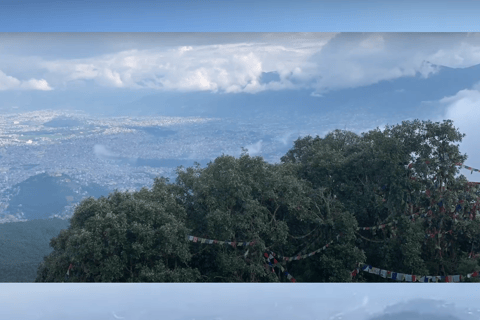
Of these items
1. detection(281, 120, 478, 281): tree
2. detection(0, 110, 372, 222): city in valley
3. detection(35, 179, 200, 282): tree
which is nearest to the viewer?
detection(35, 179, 200, 282): tree

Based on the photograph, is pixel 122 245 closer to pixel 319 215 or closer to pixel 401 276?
pixel 319 215

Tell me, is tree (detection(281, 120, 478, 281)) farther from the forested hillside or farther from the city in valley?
the city in valley

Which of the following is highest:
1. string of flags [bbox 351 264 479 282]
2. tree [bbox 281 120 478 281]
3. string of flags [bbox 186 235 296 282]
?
tree [bbox 281 120 478 281]

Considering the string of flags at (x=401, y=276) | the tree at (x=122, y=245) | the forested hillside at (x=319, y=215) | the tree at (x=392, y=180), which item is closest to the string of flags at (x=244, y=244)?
the forested hillside at (x=319, y=215)

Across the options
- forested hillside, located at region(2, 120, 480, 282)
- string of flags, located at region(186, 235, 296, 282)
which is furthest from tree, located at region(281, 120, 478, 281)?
string of flags, located at region(186, 235, 296, 282)

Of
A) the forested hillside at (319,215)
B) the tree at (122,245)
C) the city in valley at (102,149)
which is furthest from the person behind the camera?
the city in valley at (102,149)

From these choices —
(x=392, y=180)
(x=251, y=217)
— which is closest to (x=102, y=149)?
(x=251, y=217)

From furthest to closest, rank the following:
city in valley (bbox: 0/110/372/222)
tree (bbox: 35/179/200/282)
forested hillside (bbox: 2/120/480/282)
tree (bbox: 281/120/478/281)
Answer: city in valley (bbox: 0/110/372/222) → tree (bbox: 281/120/478/281) → forested hillside (bbox: 2/120/480/282) → tree (bbox: 35/179/200/282)

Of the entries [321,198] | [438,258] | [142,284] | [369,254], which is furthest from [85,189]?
[438,258]

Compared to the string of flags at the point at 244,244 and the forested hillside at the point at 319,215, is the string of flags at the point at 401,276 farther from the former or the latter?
the string of flags at the point at 244,244
